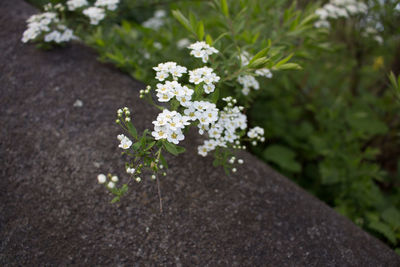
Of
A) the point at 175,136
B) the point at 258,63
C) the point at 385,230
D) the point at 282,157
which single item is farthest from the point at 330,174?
the point at 175,136

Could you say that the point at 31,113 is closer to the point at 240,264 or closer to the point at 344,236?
the point at 240,264

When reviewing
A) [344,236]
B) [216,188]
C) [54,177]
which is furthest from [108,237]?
[344,236]

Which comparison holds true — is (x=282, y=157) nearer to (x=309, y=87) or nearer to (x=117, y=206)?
(x=309, y=87)

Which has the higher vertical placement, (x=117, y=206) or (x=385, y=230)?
(x=117, y=206)

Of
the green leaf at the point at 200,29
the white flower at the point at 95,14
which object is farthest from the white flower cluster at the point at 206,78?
the white flower at the point at 95,14

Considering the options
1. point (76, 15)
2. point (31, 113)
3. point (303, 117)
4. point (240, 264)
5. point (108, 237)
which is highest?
point (76, 15)

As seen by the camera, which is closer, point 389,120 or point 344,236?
point 344,236
